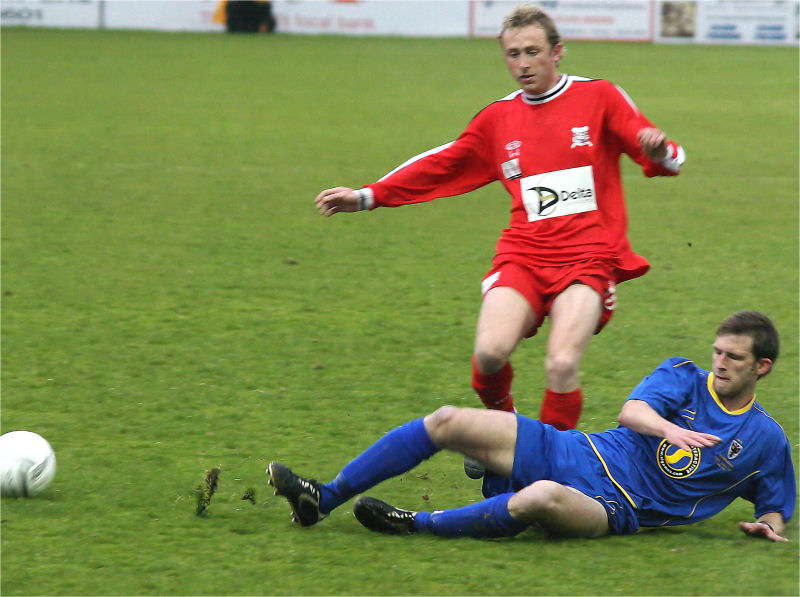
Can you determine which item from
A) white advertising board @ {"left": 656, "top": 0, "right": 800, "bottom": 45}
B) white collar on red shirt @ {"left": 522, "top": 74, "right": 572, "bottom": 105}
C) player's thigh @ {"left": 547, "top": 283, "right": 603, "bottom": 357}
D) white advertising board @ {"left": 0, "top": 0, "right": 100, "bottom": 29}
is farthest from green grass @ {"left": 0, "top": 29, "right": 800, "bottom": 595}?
white advertising board @ {"left": 656, "top": 0, "right": 800, "bottom": 45}

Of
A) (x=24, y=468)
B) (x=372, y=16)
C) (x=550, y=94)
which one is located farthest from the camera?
(x=372, y=16)

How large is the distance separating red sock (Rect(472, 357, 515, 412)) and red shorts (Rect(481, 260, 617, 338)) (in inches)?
8.3

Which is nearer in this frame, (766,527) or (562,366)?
(766,527)

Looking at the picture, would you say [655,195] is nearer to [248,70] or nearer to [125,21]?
[248,70]

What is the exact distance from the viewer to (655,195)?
36.1 feet

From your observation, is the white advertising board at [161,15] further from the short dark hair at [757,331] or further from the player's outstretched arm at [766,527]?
the player's outstretched arm at [766,527]

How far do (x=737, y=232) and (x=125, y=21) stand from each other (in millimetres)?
18746

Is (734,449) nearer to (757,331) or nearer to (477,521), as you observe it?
(757,331)

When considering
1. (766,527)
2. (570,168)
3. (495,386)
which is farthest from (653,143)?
(766,527)

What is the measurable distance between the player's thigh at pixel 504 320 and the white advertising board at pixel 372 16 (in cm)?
2178

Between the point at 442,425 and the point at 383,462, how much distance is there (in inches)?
9.7

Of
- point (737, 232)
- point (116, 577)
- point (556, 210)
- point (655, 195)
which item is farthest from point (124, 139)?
point (116, 577)

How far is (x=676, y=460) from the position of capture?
4.00m

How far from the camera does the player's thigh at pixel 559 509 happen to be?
381cm
